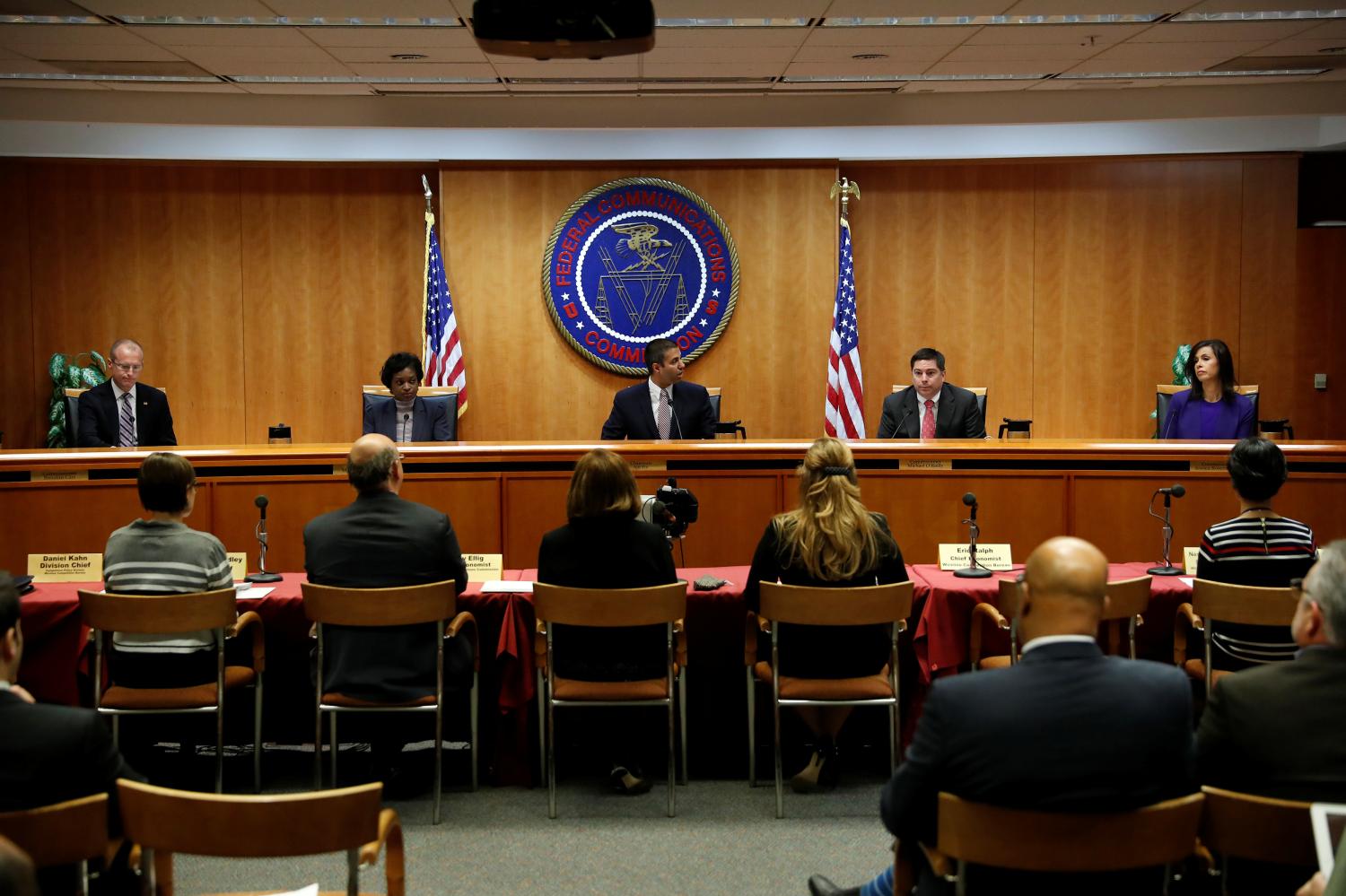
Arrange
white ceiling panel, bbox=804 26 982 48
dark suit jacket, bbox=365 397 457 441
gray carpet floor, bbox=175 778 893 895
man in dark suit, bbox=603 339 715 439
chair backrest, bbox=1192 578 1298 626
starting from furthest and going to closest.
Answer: man in dark suit, bbox=603 339 715 439 < dark suit jacket, bbox=365 397 457 441 < white ceiling panel, bbox=804 26 982 48 < chair backrest, bbox=1192 578 1298 626 < gray carpet floor, bbox=175 778 893 895

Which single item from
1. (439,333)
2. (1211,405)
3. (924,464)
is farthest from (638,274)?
(1211,405)

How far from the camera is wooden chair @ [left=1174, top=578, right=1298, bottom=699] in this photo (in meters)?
3.68

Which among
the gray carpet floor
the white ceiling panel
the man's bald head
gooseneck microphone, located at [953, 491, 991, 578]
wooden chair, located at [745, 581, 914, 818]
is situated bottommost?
the gray carpet floor

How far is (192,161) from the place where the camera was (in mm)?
8398

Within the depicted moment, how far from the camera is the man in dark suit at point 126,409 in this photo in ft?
22.2

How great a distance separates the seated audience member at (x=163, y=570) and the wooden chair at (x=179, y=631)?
0.16 ft

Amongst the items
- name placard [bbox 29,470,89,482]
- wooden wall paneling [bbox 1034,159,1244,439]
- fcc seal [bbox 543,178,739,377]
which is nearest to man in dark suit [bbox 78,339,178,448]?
name placard [bbox 29,470,89,482]

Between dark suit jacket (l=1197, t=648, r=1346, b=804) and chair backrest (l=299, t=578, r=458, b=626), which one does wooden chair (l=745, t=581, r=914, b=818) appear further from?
dark suit jacket (l=1197, t=648, r=1346, b=804)

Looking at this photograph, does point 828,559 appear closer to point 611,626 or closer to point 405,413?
point 611,626

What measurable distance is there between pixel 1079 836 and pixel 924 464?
356cm

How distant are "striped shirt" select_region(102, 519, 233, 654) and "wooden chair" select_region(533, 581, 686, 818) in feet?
3.77

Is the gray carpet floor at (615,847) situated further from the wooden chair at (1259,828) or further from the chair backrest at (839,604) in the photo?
the wooden chair at (1259,828)

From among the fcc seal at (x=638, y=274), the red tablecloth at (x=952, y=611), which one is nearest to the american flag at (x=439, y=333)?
the fcc seal at (x=638, y=274)

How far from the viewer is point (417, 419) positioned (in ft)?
21.6
